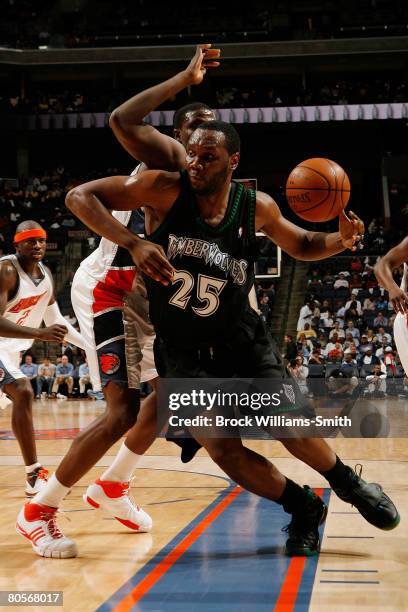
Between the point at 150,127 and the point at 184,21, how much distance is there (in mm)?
26192

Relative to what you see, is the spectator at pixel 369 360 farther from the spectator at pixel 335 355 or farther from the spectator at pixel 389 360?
the spectator at pixel 335 355

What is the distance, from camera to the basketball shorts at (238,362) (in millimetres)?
3854

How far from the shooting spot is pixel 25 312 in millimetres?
6375

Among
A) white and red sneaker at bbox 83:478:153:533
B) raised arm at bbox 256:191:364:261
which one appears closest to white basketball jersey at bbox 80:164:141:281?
raised arm at bbox 256:191:364:261

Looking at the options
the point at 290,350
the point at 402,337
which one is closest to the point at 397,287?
the point at 402,337

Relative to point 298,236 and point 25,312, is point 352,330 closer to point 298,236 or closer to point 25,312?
point 25,312

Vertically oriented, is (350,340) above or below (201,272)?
below

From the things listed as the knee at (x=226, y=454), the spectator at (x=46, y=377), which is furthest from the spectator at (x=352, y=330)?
the knee at (x=226, y=454)

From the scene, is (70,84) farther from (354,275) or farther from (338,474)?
(338,474)

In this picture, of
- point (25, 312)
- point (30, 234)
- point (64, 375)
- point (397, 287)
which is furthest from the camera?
point (64, 375)

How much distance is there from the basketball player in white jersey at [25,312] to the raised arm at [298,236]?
2.08 metres

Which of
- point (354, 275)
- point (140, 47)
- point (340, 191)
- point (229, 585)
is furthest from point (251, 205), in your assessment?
point (140, 47)

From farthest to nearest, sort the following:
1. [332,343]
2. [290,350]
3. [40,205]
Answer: [40,205] < [332,343] < [290,350]

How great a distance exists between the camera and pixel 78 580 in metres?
3.53
